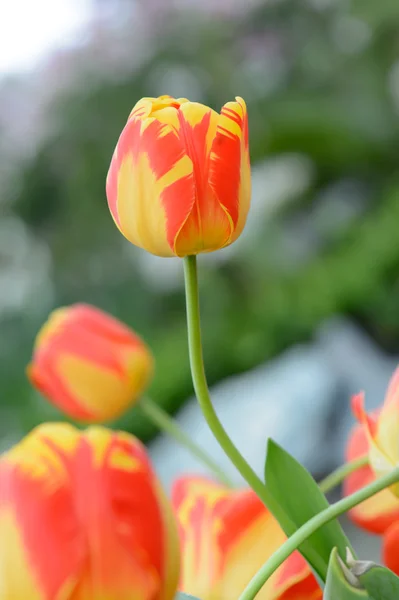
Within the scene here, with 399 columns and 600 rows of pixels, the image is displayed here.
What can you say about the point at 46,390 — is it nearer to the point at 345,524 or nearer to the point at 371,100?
the point at 345,524

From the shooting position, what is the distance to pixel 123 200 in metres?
0.17

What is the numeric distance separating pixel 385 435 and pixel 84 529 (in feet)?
0.24

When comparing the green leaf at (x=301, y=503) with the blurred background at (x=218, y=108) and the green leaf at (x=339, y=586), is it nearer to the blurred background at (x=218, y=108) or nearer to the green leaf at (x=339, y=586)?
the green leaf at (x=339, y=586)

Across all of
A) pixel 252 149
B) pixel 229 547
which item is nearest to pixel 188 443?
pixel 229 547

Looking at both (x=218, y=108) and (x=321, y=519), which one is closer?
(x=321, y=519)

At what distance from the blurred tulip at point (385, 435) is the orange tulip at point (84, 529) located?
5 centimetres

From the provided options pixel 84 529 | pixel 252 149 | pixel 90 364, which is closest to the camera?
pixel 84 529

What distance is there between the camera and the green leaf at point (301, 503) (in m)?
0.17

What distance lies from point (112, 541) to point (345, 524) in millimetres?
988

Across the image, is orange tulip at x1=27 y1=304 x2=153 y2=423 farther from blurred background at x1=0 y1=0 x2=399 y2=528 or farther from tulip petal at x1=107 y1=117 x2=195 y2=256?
blurred background at x1=0 y1=0 x2=399 y2=528

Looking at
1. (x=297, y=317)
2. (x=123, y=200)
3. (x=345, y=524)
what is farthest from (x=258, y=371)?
(x=123, y=200)

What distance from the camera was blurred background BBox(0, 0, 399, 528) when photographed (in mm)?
1772

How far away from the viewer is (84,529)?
135 mm

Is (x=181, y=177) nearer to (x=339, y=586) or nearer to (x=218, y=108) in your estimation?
(x=339, y=586)
